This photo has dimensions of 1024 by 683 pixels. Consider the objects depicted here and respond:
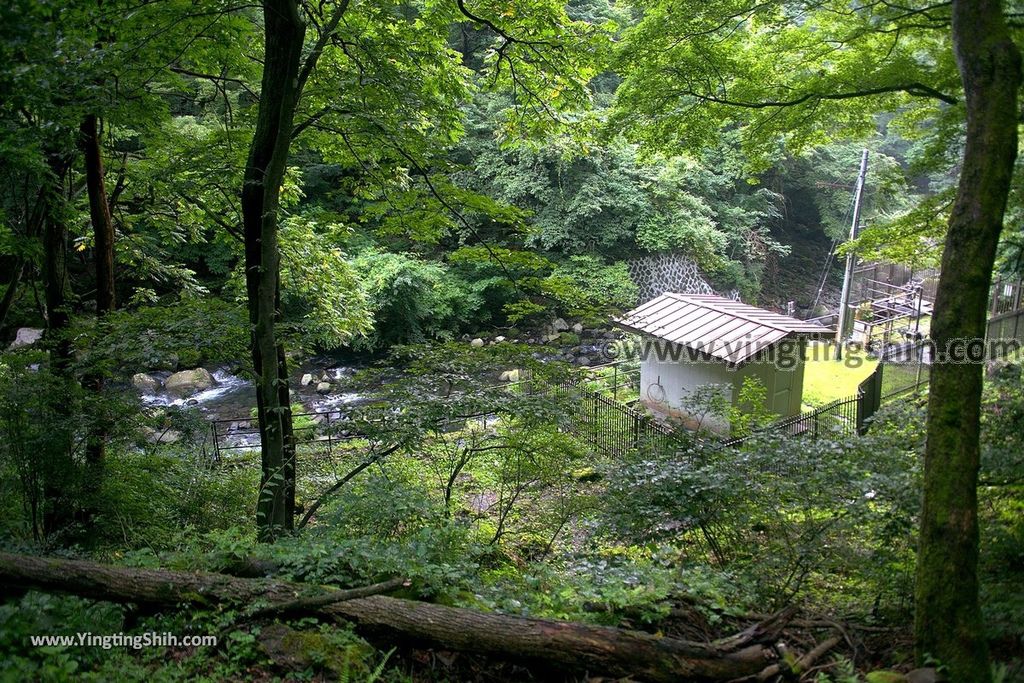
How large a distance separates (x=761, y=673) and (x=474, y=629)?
4.99 feet

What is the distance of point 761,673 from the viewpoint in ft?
10.5

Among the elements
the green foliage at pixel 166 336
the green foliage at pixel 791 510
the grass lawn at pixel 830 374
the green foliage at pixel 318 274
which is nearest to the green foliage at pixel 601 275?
the grass lawn at pixel 830 374

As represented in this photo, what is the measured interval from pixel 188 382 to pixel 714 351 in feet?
43.1

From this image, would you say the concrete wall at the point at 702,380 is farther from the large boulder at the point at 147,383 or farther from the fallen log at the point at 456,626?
the large boulder at the point at 147,383

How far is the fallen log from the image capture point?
310cm

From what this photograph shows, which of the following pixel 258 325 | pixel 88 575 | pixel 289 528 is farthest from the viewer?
pixel 289 528

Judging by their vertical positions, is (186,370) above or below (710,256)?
below

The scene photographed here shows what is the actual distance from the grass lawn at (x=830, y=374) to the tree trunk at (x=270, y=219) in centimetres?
1282

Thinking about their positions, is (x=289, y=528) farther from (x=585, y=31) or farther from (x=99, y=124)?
(x=585, y=31)

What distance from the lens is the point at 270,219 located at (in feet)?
16.1

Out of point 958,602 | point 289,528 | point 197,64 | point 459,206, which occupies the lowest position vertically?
point 289,528

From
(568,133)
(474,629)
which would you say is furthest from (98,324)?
(568,133)

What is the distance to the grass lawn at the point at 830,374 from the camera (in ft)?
50.8

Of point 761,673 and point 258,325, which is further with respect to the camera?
point 258,325
